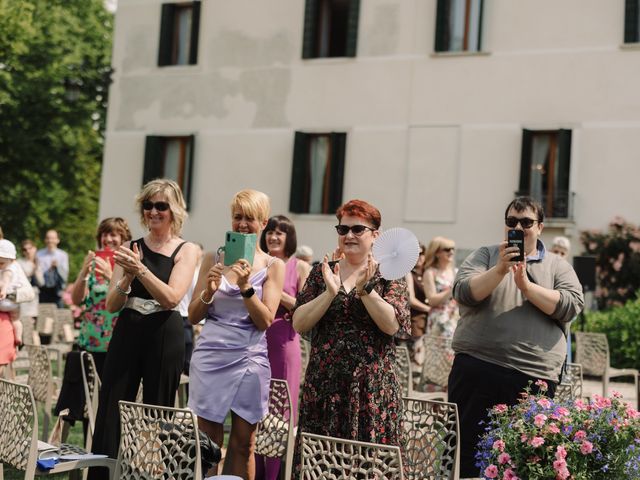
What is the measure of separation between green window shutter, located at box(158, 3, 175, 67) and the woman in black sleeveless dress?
58.9 feet

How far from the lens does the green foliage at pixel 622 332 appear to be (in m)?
14.7

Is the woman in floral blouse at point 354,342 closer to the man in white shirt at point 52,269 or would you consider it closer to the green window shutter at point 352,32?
the man in white shirt at point 52,269

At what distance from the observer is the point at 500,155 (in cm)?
1927

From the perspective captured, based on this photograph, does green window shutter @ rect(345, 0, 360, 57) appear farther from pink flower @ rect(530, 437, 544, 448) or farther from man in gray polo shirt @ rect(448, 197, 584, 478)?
pink flower @ rect(530, 437, 544, 448)

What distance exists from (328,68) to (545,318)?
53.4ft

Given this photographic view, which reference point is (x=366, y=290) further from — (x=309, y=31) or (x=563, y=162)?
(x=309, y=31)

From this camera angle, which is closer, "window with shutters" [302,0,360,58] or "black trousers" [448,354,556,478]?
"black trousers" [448,354,556,478]

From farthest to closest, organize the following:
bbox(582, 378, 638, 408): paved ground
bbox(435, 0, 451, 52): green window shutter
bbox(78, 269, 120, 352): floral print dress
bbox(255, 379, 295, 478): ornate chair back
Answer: bbox(435, 0, 451, 52): green window shutter, bbox(582, 378, 638, 408): paved ground, bbox(78, 269, 120, 352): floral print dress, bbox(255, 379, 295, 478): ornate chair back

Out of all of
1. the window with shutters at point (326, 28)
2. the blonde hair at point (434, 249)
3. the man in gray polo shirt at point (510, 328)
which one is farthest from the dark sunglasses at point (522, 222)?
the window with shutters at point (326, 28)

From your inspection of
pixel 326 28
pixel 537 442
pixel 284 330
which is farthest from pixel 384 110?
pixel 537 442

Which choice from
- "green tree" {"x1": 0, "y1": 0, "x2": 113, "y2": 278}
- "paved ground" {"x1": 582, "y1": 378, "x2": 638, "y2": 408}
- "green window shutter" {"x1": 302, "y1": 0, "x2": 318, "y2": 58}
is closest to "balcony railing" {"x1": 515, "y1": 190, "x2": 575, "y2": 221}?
"paved ground" {"x1": 582, "y1": 378, "x2": 638, "y2": 408}

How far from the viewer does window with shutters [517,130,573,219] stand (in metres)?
18.5

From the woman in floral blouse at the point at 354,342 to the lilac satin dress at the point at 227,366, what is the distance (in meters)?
0.45

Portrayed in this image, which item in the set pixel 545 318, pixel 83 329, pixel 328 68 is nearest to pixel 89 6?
pixel 328 68
